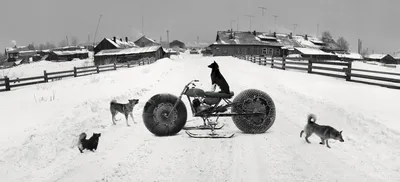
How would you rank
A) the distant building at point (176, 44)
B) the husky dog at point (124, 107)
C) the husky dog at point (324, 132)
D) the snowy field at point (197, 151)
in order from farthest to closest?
the distant building at point (176, 44), the husky dog at point (124, 107), the husky dog at point (324, 132), the snowy field at point (197, 151)

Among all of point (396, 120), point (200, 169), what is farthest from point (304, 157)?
point (396, 120)

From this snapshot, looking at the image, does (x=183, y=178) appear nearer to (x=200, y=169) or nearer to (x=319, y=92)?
(x=200, y=169)

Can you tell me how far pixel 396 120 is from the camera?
21.0ft

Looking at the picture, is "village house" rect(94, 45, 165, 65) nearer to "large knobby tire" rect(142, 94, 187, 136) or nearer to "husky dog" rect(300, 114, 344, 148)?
"large knobby tire" rect(142, 94, 187, 136)

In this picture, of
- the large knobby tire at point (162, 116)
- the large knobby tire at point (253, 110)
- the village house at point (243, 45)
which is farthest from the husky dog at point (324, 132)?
the village house at point (243, 45)

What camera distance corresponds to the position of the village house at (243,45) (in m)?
61.7

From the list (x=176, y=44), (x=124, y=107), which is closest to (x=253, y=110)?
(x=124, y=107)

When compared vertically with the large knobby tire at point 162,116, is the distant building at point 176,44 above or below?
above

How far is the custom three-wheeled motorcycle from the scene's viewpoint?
5184mm

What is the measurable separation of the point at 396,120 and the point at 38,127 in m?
9.60

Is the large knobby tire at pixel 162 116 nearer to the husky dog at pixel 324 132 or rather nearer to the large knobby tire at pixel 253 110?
the large knobby tire at pixel 253 110

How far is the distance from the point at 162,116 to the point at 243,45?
195 feet

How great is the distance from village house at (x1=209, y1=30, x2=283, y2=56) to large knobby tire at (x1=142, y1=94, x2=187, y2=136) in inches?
2258

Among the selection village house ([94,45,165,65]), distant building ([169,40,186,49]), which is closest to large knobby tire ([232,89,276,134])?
village house ([94,45,165,65])
